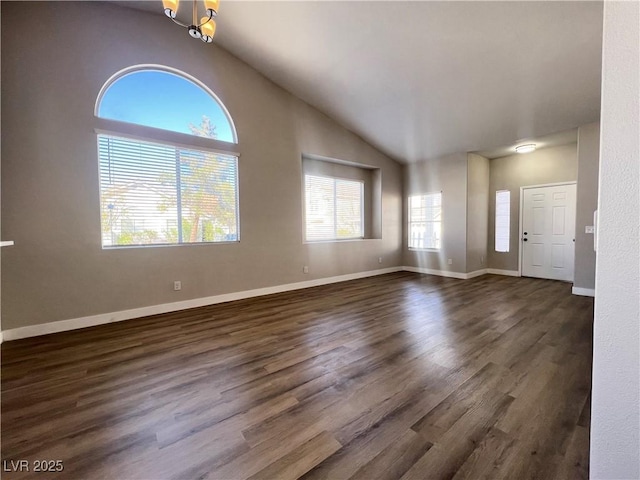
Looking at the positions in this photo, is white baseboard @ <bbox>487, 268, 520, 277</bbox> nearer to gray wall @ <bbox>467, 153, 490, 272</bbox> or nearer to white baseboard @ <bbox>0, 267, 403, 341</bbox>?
gray wall @ <bbox>467, 153, 490, 272</bbox>

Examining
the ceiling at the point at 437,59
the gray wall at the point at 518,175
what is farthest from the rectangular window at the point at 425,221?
the ceiling at the point at 437,59

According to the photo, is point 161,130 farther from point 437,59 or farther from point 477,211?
point 477,211

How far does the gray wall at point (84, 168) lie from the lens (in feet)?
9.23

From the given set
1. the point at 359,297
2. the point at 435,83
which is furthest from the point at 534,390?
the point at 435,83

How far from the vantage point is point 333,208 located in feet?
19.4

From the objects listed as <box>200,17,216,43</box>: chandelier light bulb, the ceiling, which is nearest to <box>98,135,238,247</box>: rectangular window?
<box>200,17,216,43</box>: chandelier light bulb

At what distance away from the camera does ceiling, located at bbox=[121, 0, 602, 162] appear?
2854mm

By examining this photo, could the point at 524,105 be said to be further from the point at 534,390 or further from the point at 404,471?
the point at 404,471

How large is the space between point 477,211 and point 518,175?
1157 mm

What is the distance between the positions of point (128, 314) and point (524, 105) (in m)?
6.33

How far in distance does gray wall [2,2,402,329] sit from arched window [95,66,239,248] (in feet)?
0.43

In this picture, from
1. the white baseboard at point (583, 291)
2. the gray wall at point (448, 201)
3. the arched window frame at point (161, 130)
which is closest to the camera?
the arched window frame at point (161, 130)

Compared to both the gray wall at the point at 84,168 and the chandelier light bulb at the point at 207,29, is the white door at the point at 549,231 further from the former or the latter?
the chandelier light bulb at the point at 207,29

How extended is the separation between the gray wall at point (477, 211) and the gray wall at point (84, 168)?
13.9 ft
